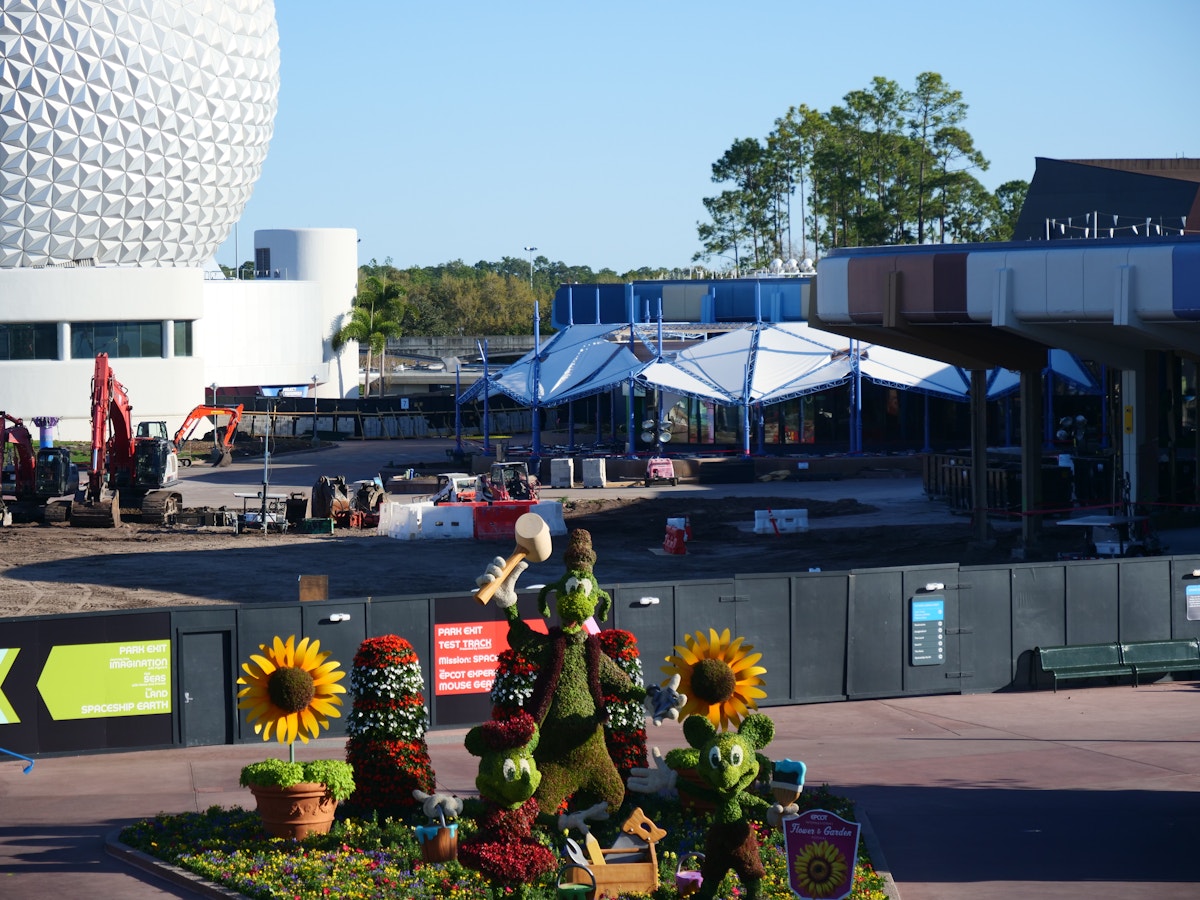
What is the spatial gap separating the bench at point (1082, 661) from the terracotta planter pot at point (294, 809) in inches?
497

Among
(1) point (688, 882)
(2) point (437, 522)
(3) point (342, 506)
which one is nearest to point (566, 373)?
(3) point (342, 506)

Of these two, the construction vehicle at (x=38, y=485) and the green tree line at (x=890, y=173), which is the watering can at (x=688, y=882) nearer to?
the construction vehicle at (x=38, y=485)

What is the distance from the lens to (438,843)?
14.4 meters

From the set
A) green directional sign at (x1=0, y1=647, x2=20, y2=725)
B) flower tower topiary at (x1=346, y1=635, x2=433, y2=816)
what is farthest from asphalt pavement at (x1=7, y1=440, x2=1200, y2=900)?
flower tower topiary at (x1=346, y1=635, x2=433, y2=816)

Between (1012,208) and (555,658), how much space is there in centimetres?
10483

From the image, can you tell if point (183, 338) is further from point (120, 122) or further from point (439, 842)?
point (439, 842)

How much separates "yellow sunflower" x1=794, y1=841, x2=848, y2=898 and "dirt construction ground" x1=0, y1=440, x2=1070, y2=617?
16.1m

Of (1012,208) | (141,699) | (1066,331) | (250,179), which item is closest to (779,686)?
(141,699)

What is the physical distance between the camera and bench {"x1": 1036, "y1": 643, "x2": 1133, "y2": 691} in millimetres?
23750

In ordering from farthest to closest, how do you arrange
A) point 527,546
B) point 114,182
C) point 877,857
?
1. point 114,182
2. point 877,857
3. point 527,546

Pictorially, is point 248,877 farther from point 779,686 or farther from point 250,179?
point 250,179

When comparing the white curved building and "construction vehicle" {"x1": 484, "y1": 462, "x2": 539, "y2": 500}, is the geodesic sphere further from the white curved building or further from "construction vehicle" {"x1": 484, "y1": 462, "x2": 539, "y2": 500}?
"construction vehicle" {"x1": 484, "y1": 462, "x2": 539, "y2": 500}

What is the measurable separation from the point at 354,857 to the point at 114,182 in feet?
211

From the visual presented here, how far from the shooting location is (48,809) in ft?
55.9
